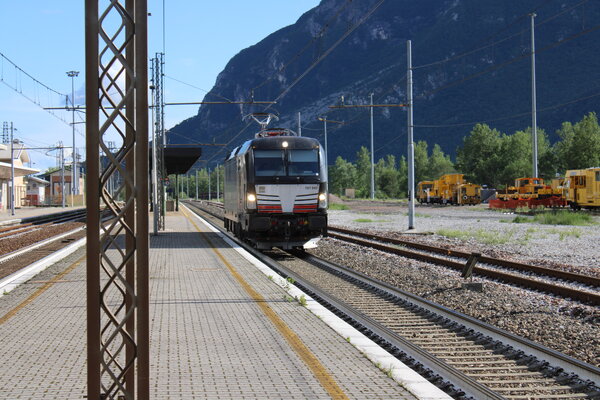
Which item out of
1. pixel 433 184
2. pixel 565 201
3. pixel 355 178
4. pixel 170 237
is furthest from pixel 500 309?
pixel 355 178

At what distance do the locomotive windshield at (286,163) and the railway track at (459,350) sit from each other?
7831 mm

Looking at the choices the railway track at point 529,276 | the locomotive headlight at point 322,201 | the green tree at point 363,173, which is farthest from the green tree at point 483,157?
the locomotive headlight at point 322,201

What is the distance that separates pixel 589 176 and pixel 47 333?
140ft

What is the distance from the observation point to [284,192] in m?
20.7

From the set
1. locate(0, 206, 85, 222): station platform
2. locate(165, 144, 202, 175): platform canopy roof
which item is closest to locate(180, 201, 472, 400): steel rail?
locate(165, 144, 202, 175): platform canopy roof

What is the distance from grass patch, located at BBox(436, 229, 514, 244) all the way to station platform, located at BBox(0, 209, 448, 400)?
44.2 ft

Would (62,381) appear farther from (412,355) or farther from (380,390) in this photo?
(412,355)

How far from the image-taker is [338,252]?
861 inches

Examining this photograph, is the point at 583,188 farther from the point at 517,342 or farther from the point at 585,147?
the point at 517,342

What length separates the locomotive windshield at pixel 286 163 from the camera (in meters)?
20.9

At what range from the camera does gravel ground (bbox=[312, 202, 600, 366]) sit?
9297 mm

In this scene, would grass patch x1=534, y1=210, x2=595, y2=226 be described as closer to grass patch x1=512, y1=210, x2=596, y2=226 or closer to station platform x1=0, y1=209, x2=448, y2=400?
grass patch x1=512, y1=210, x2=596, y2=226

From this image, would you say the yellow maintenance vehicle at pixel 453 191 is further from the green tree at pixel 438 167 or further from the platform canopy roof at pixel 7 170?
the green tree at pixel 438 167

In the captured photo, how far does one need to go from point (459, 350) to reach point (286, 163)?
516 inches
